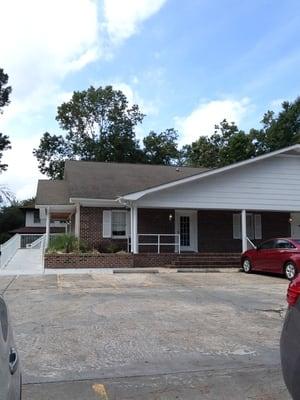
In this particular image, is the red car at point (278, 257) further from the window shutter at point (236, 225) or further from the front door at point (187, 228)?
the window shutter at point (236, 225)

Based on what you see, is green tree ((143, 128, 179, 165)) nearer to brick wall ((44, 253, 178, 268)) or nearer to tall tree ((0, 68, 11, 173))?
tall tree ((0, 68, 11, 173))

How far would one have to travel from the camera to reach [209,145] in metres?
57.2

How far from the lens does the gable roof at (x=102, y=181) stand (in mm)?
26047

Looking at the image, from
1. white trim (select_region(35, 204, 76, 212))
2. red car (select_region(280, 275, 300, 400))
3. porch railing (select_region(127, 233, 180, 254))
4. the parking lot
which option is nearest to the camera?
red car (select_region(280, 275, 300, 400))

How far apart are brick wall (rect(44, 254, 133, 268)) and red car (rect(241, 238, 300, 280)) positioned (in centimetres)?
547

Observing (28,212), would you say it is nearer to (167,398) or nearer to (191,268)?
(191,268)

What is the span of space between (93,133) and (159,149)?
25.9ft

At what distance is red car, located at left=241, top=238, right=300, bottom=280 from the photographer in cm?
1859

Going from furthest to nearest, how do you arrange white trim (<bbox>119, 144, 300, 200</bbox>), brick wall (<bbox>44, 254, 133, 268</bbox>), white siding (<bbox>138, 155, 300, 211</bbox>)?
white siding (<bbox>138, 155, 300, 211</bbox>)
white trim (<bbox>119, 144, 300, 200</bbox>)
brick wall (<bbox>44, 254, 133, 268</bbox>)

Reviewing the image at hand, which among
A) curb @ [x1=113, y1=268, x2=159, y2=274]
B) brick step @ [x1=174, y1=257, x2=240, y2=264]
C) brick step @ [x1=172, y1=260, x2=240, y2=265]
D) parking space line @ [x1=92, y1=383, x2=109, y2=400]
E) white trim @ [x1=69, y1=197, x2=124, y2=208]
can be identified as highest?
white trim @ [x1=69, y1=197, x2=124, y2=208]

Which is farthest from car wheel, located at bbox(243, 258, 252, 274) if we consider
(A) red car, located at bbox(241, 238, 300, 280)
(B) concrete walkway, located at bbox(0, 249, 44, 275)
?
(B) concrete walkway, located at bbox(0, 249, 44, 275)

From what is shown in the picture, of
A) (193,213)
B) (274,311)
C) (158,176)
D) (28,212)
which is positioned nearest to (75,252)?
(193,213)

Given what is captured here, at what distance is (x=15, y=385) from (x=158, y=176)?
2795 cm

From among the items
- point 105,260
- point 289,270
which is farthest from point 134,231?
point 289,270
